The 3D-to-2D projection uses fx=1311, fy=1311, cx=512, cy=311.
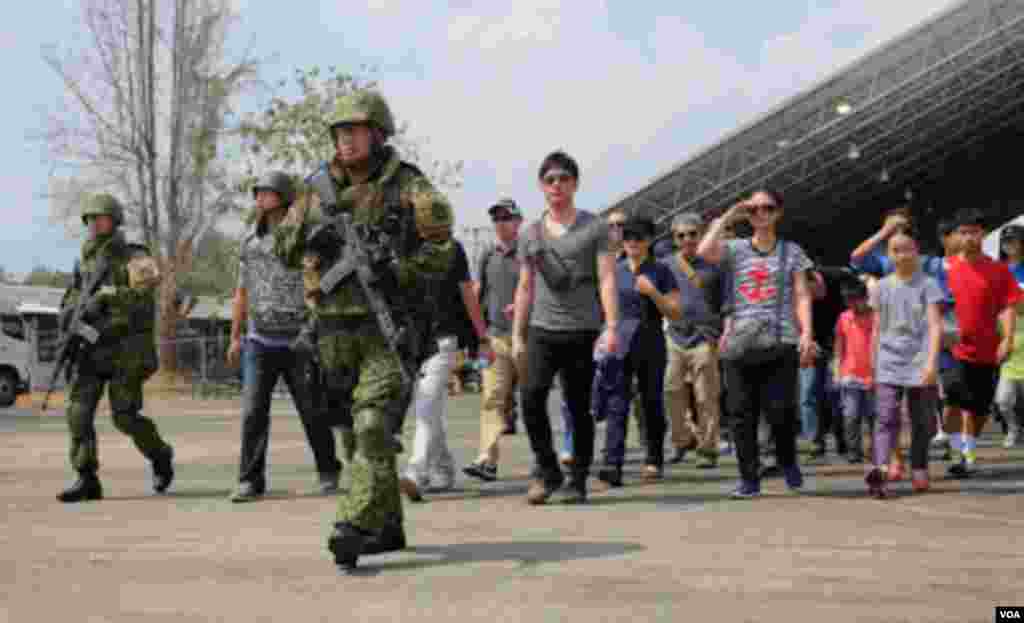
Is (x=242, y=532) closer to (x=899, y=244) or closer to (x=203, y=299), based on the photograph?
(x=899, y=244)

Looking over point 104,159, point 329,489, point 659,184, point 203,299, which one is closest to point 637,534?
point 329,489

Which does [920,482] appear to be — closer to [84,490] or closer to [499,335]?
[499,335]

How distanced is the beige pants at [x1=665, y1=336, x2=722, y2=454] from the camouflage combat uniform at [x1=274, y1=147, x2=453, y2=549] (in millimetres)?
4794

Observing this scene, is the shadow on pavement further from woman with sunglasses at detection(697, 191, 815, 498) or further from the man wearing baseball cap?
the man wearing baseball cap

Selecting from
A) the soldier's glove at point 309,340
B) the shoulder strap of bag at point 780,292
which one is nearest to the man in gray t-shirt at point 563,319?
the shoulder strap of bag at point 780,292

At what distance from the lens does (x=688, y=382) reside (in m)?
10.2

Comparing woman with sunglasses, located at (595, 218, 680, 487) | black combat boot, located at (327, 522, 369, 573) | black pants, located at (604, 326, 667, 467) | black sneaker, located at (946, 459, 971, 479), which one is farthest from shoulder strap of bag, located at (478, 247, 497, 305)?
black combat boot, located at (327, 522, 369, 573)

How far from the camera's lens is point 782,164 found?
3872 cm

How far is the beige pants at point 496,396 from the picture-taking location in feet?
28.3

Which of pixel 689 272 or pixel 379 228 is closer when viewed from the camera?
pixel 379 228

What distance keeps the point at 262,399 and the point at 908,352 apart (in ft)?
12.4

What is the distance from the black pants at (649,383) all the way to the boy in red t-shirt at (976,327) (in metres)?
1.89

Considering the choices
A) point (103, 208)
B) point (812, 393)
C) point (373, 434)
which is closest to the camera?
point (373, 434)

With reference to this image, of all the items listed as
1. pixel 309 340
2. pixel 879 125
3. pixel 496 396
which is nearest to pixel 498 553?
pixel 309 340
